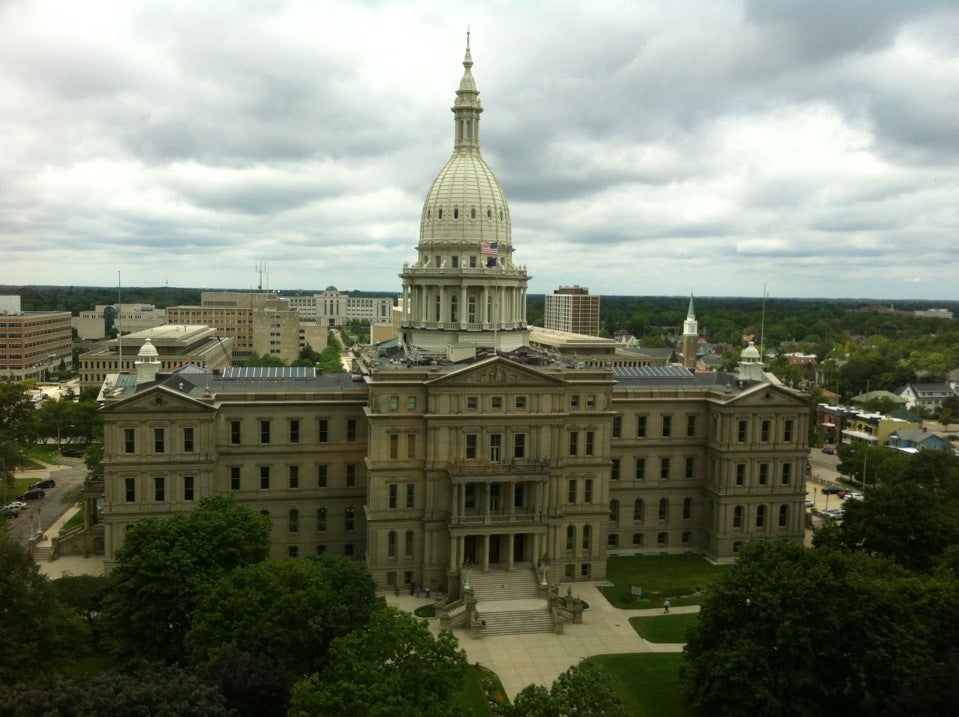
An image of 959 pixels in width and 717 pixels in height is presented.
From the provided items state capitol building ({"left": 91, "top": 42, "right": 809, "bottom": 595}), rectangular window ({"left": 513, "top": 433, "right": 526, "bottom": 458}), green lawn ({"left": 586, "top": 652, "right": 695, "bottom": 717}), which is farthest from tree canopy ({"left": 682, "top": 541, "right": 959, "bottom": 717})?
rectangular window ({"left": 513, "top": 433, "right": 526, "bottom": 458})

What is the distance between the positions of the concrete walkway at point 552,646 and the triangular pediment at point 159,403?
2522 cm

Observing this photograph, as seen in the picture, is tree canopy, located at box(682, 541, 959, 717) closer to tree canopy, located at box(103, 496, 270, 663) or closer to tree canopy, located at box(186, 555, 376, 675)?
tree canopy, located at box(186, 555, 376, 675)

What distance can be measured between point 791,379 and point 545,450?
135581mm

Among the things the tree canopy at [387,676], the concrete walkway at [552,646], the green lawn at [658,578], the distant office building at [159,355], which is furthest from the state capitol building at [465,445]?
the distant office building at [159,355]

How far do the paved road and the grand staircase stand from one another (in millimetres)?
49045

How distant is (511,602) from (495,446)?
14025mm

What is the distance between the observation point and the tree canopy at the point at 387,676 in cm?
3941

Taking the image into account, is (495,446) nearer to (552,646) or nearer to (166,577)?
(552,646)

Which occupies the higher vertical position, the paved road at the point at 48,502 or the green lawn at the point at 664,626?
the paved road at the point at 48,502

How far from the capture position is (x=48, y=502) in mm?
101062

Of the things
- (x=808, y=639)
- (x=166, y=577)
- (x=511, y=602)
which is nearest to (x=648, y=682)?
(x=808, y=639)

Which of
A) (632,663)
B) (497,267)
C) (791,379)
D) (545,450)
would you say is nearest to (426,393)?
(545,450)

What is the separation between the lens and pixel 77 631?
173 ft

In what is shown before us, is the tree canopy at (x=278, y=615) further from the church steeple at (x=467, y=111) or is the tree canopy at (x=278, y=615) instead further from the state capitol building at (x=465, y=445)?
the church steeple at (x=467, y=111)
